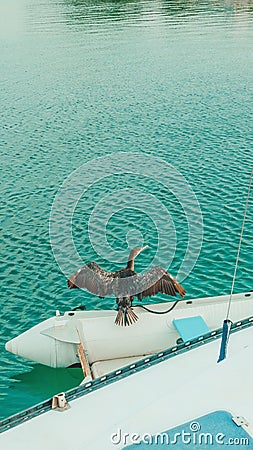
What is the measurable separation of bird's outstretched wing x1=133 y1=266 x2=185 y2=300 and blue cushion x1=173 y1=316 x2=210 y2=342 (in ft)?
2.73

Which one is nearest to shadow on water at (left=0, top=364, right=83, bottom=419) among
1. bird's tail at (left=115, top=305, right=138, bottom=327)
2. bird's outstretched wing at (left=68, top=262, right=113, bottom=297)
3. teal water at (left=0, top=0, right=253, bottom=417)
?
teal water at (left=0, top=0, right=253, bottom=417)

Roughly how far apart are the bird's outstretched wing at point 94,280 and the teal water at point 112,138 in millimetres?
2865

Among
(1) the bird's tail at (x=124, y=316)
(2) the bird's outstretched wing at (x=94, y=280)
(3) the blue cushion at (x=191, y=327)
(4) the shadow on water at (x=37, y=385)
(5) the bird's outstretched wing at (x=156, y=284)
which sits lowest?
(4) the shadow on water at (x=37, y=385)

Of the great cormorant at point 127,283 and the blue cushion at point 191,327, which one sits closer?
the blue cushion at point 191,327

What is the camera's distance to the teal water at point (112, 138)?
23.3 m

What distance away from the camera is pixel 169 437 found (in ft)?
33.6

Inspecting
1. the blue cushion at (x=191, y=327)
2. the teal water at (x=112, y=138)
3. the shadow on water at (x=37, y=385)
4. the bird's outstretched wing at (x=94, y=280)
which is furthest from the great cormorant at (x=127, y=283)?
the teal water at (x=112, y=138)

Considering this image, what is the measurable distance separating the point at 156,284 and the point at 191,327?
174 cm

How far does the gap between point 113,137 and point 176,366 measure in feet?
98.5

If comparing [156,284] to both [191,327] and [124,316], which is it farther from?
[191,327]

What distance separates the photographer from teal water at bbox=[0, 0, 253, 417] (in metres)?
23.3

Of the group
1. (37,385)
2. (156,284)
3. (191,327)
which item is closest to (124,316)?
(156,284)

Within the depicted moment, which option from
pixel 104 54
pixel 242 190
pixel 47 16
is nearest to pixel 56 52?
pixel 104 54

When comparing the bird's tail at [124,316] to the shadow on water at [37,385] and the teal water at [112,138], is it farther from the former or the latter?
the teal water at [112,138]
